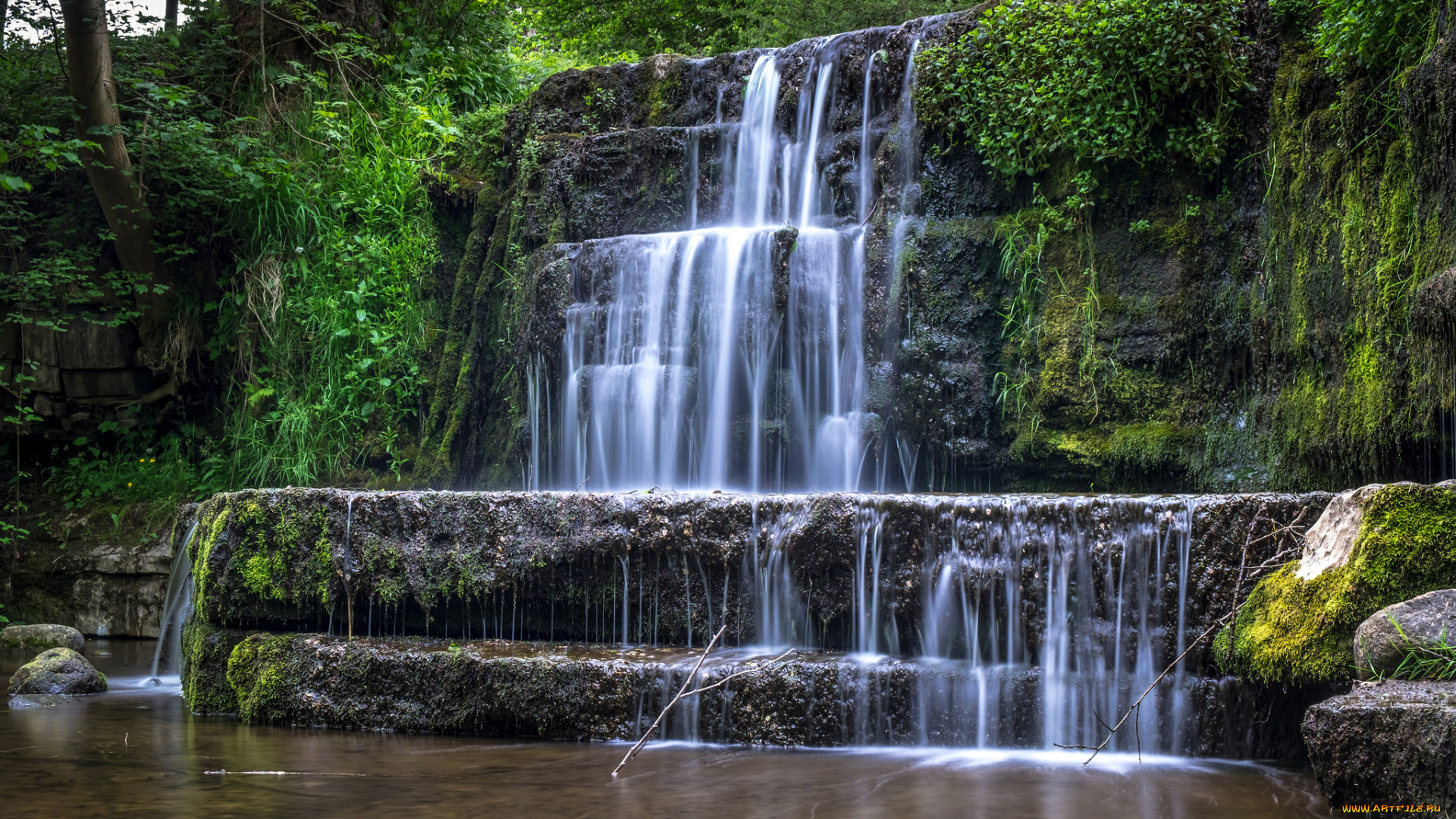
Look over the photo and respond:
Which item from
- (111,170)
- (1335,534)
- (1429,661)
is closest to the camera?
(1429,661)

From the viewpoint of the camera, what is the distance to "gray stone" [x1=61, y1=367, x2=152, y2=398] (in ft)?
28.8

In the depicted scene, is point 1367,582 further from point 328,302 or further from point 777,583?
point 328,302

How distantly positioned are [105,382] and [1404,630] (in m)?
9.51

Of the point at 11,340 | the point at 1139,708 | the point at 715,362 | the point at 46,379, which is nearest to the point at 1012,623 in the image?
the point at 1139,708

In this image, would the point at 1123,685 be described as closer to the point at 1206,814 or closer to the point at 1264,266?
the point at 1206,814

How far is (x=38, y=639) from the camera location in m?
7.20

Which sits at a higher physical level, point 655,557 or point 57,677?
point 655,557

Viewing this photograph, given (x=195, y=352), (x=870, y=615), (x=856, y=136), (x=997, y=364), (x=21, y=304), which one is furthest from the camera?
(x=195, y=352)

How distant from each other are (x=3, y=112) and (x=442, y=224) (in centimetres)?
361

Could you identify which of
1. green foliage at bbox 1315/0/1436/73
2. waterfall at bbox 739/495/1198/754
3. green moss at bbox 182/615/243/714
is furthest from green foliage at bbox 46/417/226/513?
green foliage at bbox 1315/0/1436/73

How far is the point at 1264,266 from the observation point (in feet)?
19.2

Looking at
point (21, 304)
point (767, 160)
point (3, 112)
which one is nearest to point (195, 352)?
point (21, 304)

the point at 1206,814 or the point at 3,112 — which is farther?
the point at 3,112

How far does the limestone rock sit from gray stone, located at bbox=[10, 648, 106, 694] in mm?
6086
